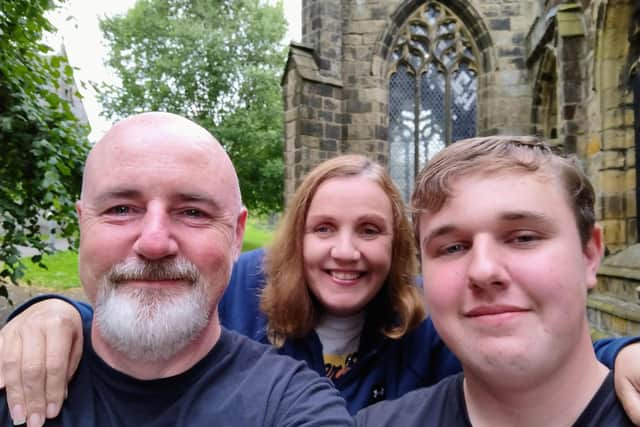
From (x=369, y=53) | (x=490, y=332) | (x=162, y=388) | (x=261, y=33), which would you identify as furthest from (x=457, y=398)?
(x=261, y=33)

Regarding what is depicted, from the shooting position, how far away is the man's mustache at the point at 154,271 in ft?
4.24

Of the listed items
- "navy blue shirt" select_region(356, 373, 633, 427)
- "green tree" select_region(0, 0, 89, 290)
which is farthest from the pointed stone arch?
"navy blue shirt" select_region(356, 373, 633, 427)

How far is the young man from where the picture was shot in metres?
1.12

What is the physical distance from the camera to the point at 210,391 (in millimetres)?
1313

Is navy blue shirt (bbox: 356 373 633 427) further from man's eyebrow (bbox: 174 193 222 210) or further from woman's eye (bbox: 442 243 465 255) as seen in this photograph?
man's eyebrow (bbox: 174 193 222 210)

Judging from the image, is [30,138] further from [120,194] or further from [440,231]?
[440,231]

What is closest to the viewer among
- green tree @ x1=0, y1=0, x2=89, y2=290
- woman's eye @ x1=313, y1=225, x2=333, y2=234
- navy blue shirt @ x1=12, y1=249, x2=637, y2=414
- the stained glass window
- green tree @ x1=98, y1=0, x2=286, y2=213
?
navy blue shirt @ x1=12, y1=249, x2=637, y2=414

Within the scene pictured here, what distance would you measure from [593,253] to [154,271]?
3.70 ft

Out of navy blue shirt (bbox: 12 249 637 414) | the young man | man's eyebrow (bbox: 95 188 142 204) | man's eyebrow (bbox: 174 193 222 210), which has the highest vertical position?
man's eyebrow (bbox: 95 188 142 204)

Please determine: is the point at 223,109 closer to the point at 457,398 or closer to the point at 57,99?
the point at 57,99

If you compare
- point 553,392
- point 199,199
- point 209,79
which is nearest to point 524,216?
point 553,392

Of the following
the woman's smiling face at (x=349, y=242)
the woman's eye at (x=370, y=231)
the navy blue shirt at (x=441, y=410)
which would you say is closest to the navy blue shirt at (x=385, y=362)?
the woman's smiling face at (x=349, y=242)

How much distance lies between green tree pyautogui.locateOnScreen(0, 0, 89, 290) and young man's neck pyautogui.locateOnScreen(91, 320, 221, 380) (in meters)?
2.55

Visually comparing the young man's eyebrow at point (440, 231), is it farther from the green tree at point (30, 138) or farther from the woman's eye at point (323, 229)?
the green tree at point (30, 138)
